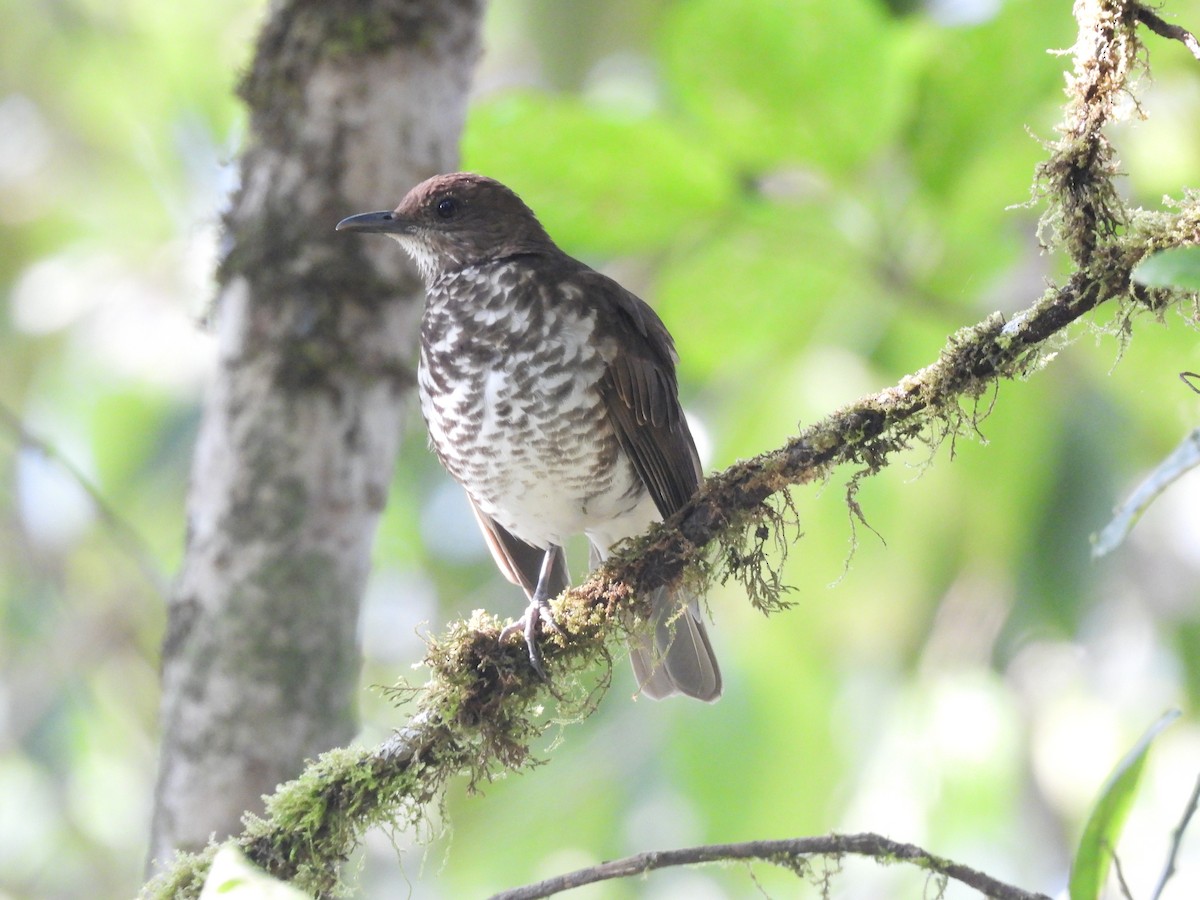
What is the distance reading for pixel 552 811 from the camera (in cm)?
457

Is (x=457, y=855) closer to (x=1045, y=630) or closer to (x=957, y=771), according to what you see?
(x=957, y=771)

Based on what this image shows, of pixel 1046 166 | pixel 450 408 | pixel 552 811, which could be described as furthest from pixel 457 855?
pixel 1046 166

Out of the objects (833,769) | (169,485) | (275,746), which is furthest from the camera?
(169,485)

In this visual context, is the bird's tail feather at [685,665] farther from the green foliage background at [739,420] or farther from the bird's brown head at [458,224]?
the bird's brown head at [458,224]

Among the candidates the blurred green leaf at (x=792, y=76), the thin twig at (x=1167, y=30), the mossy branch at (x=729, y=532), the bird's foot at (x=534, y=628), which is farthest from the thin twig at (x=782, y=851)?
the blurred green leaf at (x=792, y=76)

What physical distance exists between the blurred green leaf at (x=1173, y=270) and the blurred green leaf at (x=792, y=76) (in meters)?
1.73

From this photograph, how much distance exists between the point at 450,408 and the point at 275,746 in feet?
2.84

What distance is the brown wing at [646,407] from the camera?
10.0 feet

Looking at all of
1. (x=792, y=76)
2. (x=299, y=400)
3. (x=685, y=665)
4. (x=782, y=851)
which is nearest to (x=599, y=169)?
(x=792, y=76)

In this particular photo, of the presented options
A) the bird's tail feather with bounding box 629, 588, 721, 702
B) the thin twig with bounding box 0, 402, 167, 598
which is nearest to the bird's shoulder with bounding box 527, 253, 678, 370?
the bird's tail feather with bounding box 629, 588, 721, 702

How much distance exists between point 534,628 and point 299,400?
970 millimetres

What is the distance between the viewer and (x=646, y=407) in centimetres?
308

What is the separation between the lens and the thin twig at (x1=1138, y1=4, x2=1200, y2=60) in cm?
173

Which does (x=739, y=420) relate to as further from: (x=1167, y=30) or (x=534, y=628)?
(x=1167, y=30)
